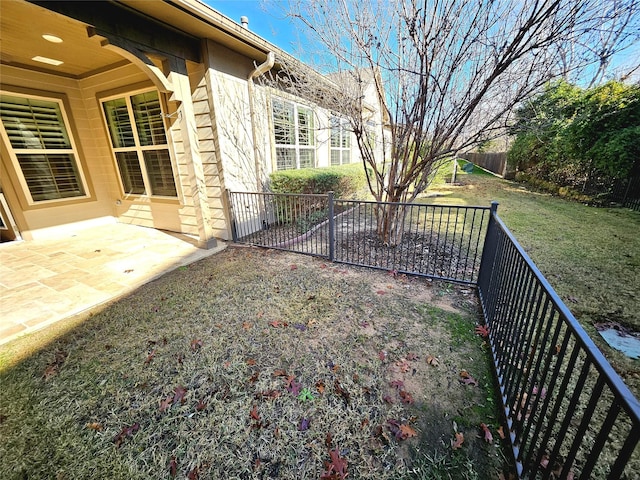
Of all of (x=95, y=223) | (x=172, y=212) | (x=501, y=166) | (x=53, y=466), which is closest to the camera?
(x=53, y=466)

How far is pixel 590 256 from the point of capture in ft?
13.7

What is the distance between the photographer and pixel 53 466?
5.02ft

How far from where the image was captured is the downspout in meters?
4.84

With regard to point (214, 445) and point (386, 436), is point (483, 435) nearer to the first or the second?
point (386, 436)

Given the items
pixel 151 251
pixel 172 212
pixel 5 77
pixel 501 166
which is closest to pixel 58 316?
pixel 151 251

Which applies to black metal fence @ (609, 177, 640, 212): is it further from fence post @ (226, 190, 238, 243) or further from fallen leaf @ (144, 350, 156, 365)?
fallen leaf @ (144, 350, 156, 365)

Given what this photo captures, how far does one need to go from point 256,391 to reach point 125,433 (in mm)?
844

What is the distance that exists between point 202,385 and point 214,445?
0.51 metres

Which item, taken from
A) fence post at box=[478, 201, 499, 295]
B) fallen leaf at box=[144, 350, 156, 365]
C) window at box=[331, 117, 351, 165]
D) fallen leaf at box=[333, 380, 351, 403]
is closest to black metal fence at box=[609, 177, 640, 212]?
fence post at box=[478, 201, 499, 295]

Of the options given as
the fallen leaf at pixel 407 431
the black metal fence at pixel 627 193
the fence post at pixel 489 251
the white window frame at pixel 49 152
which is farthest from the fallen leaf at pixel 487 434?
the black metal fence at pixel 627 193

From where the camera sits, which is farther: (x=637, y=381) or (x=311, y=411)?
(x=637, y=381)

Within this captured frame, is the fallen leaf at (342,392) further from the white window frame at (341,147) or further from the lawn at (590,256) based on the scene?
the white window frame at (341,147)

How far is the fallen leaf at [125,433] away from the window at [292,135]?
5.37 metres

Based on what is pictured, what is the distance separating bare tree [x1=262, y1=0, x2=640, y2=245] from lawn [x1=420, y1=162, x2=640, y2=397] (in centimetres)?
225
